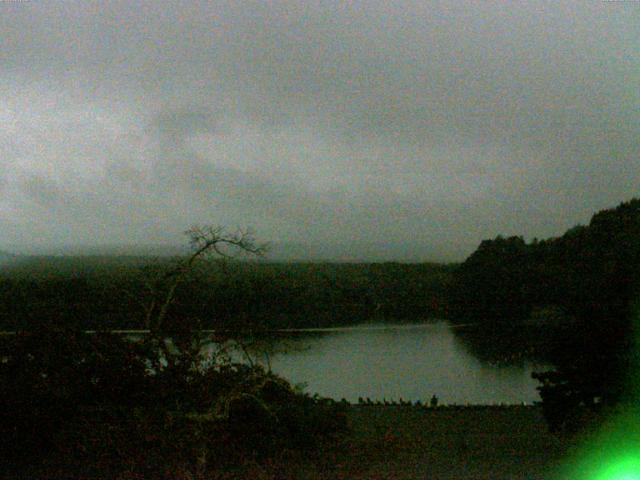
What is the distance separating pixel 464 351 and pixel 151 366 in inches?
470

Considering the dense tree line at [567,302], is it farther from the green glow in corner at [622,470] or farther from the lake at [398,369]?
the lake at [398,369]

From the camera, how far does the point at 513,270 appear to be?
25812 mm

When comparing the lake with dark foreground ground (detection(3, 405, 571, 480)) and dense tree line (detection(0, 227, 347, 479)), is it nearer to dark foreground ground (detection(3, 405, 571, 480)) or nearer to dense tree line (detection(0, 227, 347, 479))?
dark foreground ground (detection(3, 405, 571, 480))

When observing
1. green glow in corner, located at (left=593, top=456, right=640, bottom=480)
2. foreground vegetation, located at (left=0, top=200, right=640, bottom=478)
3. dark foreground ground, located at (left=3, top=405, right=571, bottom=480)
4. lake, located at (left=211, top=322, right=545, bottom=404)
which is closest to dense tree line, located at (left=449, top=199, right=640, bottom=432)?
foreground vegetation, located at (left=0, top=200, right=640, bottom=478)

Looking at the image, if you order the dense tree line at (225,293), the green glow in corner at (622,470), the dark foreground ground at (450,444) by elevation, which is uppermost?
the dense tree line at (225,293)

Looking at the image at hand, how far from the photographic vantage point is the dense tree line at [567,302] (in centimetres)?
911

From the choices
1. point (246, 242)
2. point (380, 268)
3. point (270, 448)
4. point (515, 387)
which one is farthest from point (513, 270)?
point (270, 448)

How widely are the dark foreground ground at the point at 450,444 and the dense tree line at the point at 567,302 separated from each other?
0.80 m

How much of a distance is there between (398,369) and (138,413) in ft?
33.3

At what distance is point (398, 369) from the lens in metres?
18.1

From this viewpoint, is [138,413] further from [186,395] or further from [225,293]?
[225,293]

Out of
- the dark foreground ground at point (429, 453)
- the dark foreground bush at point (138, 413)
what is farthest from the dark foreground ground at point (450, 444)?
the dark foreground bush at point (138, 413)

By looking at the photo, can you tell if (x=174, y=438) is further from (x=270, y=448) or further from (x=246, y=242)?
(x=246, y=242)

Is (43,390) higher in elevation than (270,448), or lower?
higher
